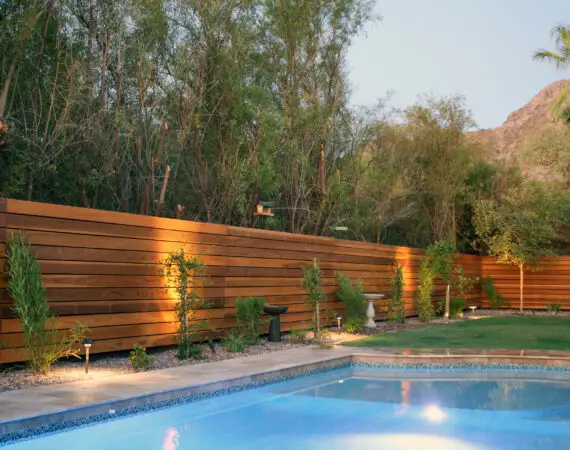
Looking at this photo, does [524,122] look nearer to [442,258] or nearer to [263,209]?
[442,258]

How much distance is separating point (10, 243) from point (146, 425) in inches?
91.7

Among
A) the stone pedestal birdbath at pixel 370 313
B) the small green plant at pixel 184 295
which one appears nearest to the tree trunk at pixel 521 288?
the stone pedestal birdbath at pixel 370 313

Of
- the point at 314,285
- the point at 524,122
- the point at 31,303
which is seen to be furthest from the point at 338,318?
the point at 524,122

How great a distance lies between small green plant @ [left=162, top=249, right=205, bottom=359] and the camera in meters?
7.68

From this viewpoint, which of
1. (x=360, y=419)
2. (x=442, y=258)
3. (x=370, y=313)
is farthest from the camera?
(x=442, y=258)

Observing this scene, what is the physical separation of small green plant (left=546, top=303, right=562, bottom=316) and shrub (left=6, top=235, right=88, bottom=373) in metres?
15.0

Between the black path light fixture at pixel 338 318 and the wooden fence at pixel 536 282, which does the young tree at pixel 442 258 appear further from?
the wooden fence at pixel 536 282

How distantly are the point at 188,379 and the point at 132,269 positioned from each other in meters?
2.10

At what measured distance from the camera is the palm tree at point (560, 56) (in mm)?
14406

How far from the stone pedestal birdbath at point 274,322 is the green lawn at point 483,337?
1113 mm

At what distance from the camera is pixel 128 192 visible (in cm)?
906

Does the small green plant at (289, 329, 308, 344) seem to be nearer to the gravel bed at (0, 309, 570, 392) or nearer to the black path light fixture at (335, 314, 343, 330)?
the gravel bed at (0, 309, 570, 392)

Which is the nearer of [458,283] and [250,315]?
[250,315]

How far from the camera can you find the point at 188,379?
19.5ft
